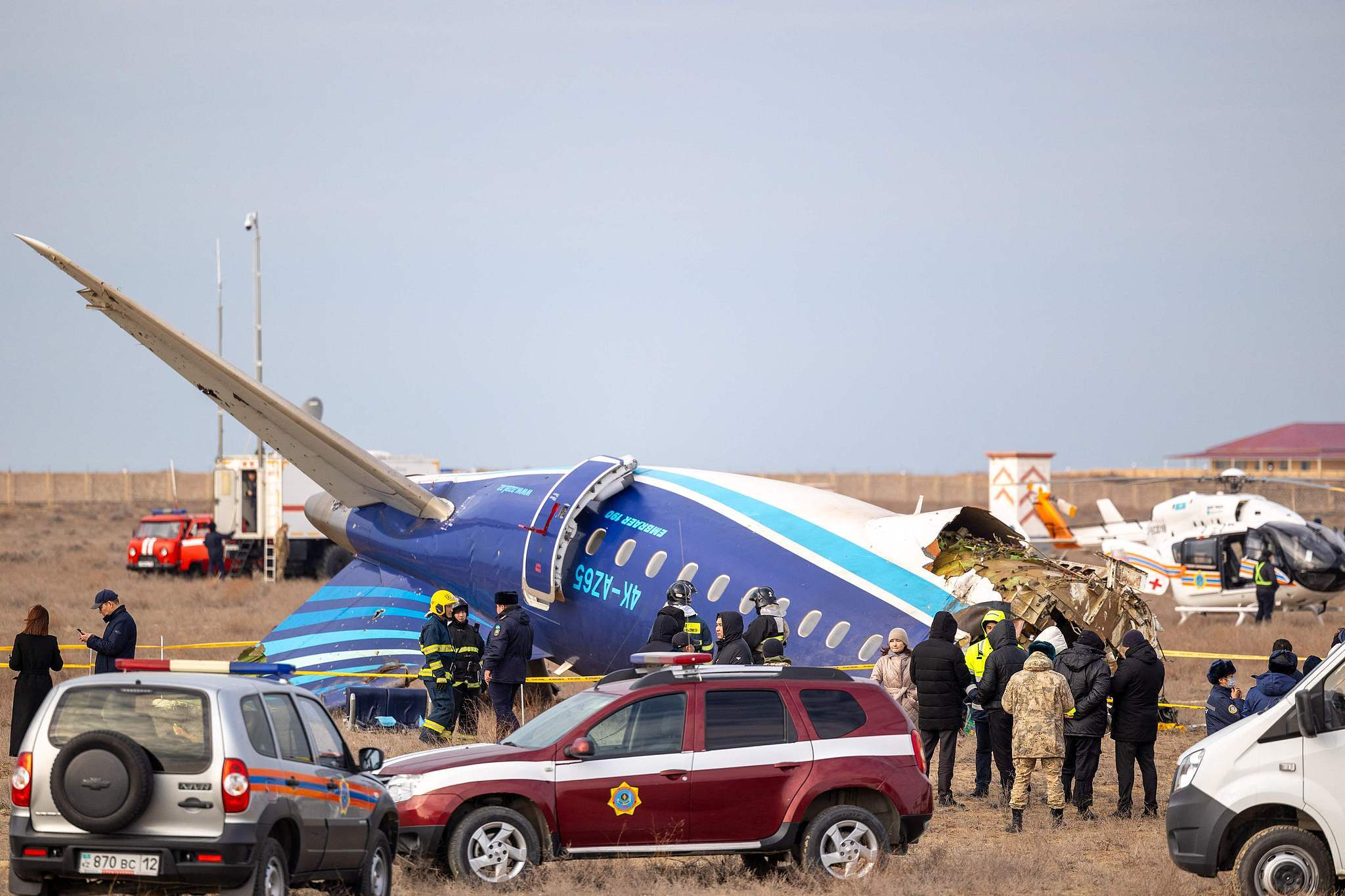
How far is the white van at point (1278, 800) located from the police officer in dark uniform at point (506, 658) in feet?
26.9

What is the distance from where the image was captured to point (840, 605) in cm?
1748

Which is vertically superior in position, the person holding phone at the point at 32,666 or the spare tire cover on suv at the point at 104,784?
the person holding phone at the point at 32,666

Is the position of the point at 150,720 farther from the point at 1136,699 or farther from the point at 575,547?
the point at 575,547

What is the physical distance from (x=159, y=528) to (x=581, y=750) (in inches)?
1671

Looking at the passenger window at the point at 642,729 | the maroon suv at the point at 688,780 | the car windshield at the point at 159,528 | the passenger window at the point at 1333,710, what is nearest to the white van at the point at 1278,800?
the passenger window at the point at 1333,710

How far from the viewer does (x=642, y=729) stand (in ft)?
37.4

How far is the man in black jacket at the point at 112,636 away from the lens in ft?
50.3

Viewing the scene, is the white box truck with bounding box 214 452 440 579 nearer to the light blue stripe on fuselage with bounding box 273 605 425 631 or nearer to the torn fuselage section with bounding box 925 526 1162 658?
the light blue stripe on fuselage with bounding box 273 605 425 631

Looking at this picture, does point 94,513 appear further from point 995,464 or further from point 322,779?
point 322,779

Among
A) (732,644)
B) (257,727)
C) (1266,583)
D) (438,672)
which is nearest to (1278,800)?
(732,644)

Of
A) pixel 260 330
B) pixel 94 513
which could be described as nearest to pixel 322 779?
pixel 260 330

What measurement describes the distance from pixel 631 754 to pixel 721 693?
862mm

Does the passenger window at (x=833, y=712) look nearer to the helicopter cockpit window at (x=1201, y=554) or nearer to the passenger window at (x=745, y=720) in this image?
the passenger window at (x=745, y=720)

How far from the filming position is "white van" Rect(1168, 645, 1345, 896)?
10.2 m
